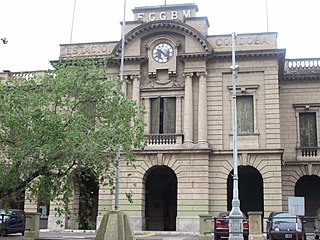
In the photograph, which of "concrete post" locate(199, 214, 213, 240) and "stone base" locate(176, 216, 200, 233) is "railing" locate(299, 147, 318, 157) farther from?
"concrete post" locate(199, 214, 213, 240)

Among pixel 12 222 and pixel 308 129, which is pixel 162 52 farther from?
pixel 12 222

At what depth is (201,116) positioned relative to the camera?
35.4 meters

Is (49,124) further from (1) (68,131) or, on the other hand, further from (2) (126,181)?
(2) (126,181)

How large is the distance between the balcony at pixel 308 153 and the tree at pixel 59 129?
20139 mm

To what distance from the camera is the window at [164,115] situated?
36812 millimetres

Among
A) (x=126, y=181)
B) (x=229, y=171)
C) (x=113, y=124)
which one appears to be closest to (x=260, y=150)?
(x=229, y=171)

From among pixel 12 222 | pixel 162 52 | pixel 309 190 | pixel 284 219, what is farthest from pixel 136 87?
pixel 309 190

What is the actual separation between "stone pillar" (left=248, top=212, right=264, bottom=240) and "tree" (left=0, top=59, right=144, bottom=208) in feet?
27.9

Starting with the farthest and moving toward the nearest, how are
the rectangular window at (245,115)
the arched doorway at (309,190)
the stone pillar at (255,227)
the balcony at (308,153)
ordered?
the arched doorway at (309,190) < the balcony at (308,153) < the rectangular window at (245,115) < the stone pillar at (255,227)

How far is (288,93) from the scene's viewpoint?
39812 millimetres

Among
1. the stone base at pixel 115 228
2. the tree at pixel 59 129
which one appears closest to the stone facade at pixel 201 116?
the stone base at pixel 115 228

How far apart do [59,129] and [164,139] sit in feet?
55.4

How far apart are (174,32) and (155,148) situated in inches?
345

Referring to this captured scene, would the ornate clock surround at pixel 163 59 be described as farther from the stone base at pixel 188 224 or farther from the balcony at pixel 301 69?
the stone base at pixel 188 224
